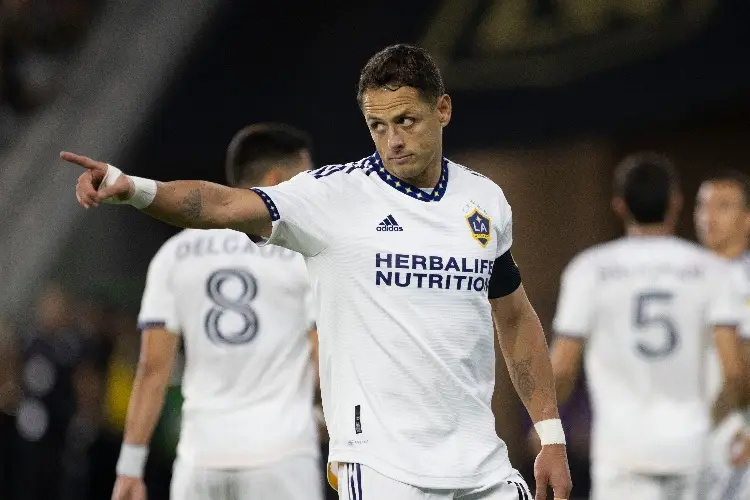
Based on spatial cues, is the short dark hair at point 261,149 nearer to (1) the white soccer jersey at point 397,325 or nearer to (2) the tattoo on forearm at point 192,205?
(1) the white soccer jersey at point 397,325

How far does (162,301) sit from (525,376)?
2196mm

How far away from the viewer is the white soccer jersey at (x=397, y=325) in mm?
4602

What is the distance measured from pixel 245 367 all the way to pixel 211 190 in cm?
260

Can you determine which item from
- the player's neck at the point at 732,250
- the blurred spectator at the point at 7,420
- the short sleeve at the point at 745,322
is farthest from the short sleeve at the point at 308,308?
the blurred spectator at the point at 7,420

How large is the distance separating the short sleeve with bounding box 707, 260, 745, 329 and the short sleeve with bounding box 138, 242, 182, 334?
2646 millimetres

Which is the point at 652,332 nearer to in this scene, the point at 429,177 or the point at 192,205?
the point at 429,177

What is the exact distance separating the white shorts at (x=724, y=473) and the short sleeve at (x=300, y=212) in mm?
3869

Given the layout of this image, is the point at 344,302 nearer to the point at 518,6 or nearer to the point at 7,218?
the point at 518,6

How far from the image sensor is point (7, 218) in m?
17.9

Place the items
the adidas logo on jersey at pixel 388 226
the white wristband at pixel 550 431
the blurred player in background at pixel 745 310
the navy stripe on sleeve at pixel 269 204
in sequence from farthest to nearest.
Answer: the blurred player in background at pixel 745 310, the white wristband at pixel 550 431, the adidas logo on jersey at pixel 388 226, the navy stripe on sleeve at pixel 269 204

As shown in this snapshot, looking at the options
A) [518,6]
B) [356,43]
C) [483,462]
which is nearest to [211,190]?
[483,462]

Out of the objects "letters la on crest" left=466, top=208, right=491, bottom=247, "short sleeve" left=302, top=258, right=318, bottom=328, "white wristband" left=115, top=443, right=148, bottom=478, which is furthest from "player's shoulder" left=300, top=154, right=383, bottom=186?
"white wristband" left=115, top=443, right=148, bottom=478

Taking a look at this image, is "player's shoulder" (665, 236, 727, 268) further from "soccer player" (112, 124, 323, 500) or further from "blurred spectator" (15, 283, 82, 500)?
"blurred spectator" (15, 283, 82, 500)

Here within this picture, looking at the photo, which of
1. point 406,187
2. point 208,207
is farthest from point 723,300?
point 208,207
